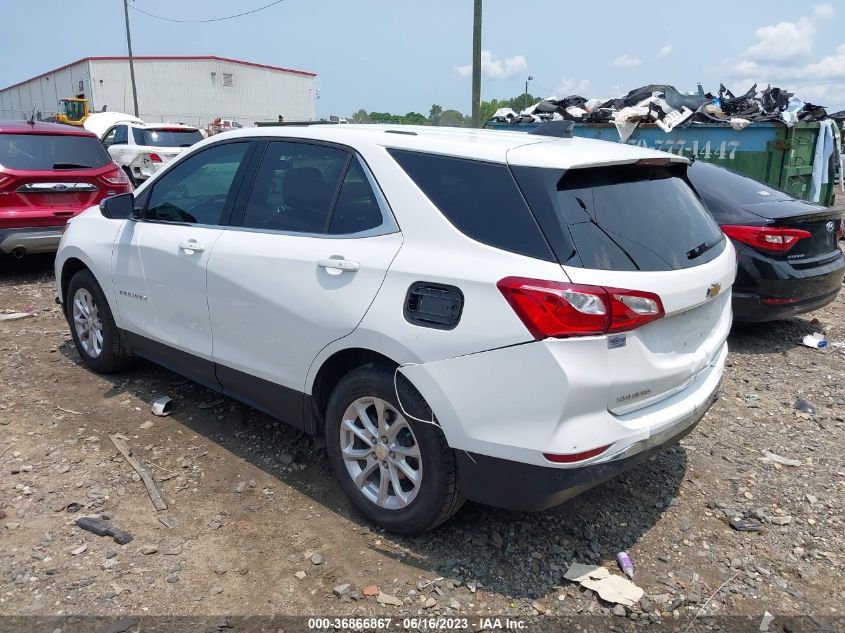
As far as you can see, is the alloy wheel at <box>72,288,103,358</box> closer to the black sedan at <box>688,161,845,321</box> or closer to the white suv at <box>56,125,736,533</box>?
the white suv at <box>56,125,736,533</box>

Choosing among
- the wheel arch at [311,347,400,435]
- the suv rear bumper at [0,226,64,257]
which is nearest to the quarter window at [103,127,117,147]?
the suv rear bumper at [0,226,64,257]

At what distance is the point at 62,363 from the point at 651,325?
179 inches

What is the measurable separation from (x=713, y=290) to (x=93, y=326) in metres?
4.17

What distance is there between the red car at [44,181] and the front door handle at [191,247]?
448 centimetres

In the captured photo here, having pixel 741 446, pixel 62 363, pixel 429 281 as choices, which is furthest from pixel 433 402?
pixel 62 363

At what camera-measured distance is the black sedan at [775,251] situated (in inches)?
217

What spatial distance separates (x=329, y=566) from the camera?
296 cm

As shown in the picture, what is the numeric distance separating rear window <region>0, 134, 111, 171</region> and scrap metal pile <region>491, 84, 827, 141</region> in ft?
20.6

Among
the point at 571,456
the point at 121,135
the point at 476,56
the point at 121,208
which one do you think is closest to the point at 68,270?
the point at 121,208

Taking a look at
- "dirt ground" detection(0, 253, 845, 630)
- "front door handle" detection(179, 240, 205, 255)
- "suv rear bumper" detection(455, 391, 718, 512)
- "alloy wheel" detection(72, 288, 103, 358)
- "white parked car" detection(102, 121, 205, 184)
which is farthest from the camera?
"white parked car" detection(102, 121, 205, 184)

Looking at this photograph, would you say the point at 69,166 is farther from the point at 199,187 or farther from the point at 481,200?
the point at 481,200

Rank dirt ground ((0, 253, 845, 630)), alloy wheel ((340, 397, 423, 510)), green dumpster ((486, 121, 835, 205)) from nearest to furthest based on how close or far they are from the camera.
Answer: dirt ground ((0, 253, 845, 630))
alloy wheel ((340, 397, 423, 510))
green dumpster ((486, 121, 835, 205))

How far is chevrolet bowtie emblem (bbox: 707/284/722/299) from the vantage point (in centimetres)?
298

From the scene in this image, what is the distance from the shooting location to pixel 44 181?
7.54 meters
